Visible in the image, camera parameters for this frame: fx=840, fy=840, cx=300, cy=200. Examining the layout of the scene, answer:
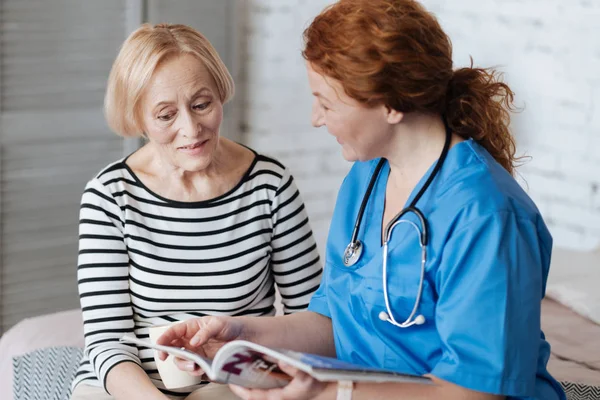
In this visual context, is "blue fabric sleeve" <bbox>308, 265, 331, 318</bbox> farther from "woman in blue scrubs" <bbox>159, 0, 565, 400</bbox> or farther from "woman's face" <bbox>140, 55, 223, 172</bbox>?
"woman's face" <bbox>140, 55, 223, 172</bbox>

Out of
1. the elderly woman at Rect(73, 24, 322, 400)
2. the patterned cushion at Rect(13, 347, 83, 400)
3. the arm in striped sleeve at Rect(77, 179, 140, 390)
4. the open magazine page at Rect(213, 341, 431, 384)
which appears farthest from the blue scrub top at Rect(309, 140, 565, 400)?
the patterned cushion at Rect(13, 347, 83, 400)

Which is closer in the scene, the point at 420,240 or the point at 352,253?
the point at 420,240

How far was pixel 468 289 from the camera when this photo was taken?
45.5 inches

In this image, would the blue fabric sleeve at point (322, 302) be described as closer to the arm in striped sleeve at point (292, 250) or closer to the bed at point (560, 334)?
the arm in striped sleeve at point (292, 250)

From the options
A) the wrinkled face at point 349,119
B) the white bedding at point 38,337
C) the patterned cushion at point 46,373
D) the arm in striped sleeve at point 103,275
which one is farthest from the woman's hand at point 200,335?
the white bedding at point 38,337

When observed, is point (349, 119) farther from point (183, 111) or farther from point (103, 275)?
point (103, 275)

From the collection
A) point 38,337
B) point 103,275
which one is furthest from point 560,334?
point 38,337

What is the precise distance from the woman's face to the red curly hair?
42 centimetres

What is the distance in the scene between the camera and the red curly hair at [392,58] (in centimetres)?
119

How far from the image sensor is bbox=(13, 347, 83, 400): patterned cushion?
5.81ft

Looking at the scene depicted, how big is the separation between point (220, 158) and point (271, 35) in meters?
1.59

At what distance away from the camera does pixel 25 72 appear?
271 cm

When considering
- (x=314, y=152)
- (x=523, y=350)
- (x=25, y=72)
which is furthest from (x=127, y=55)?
(x=314, y=152)

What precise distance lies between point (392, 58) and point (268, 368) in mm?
465
